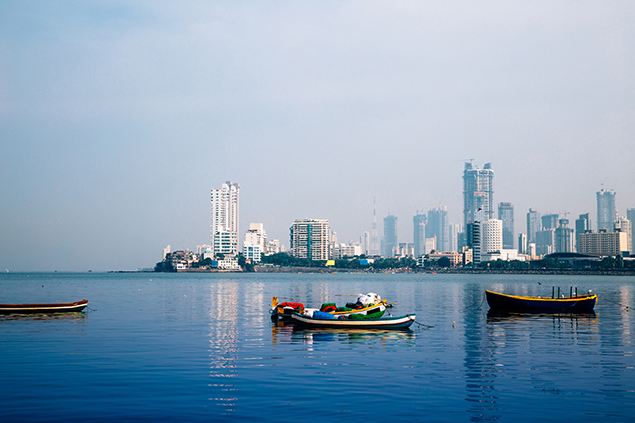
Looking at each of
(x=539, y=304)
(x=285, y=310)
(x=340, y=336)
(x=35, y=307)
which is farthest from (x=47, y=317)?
(x=539, y=304)

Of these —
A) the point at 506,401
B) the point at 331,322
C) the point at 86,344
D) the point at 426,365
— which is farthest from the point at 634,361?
the point at 86,344

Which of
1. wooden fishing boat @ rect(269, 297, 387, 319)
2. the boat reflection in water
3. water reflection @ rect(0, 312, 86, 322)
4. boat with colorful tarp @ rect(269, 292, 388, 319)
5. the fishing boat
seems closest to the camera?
the boat reflection in water

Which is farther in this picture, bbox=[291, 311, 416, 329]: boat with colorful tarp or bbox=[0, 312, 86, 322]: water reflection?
bbox=[0, 312, 86, 322]: water reflection

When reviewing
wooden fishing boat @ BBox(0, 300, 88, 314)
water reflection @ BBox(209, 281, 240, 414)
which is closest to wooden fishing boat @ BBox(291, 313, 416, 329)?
water reflection @ BBox(209, 281, 240, 414)

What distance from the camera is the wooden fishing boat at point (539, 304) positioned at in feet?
217

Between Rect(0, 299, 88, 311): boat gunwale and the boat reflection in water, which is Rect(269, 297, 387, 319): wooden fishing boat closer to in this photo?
the boat reflection in water

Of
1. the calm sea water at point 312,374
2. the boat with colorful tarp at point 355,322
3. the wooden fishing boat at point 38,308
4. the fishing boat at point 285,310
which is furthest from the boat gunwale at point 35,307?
the boat with colorful tarp at point 355,322

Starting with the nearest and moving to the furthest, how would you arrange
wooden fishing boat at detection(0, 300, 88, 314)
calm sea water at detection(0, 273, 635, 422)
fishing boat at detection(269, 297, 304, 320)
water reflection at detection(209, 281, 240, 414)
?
calm sea water at detection(0, 273, 635, 422)
water reflection at detection(209, 281, 240, 414)
fishing boat at detection(269, 297, 304, 320)
wooden fishing boat at detection(0, 300, 88, 314)

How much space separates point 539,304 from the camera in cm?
6619

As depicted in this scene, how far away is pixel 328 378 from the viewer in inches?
1026

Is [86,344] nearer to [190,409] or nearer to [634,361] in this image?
[190,409]

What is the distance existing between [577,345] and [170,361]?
26.0 metres

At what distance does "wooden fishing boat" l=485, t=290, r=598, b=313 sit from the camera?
217 ft

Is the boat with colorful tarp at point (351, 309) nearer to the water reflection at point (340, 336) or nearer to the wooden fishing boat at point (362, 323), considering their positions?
the wooden fishing boat at point (362, 323)
